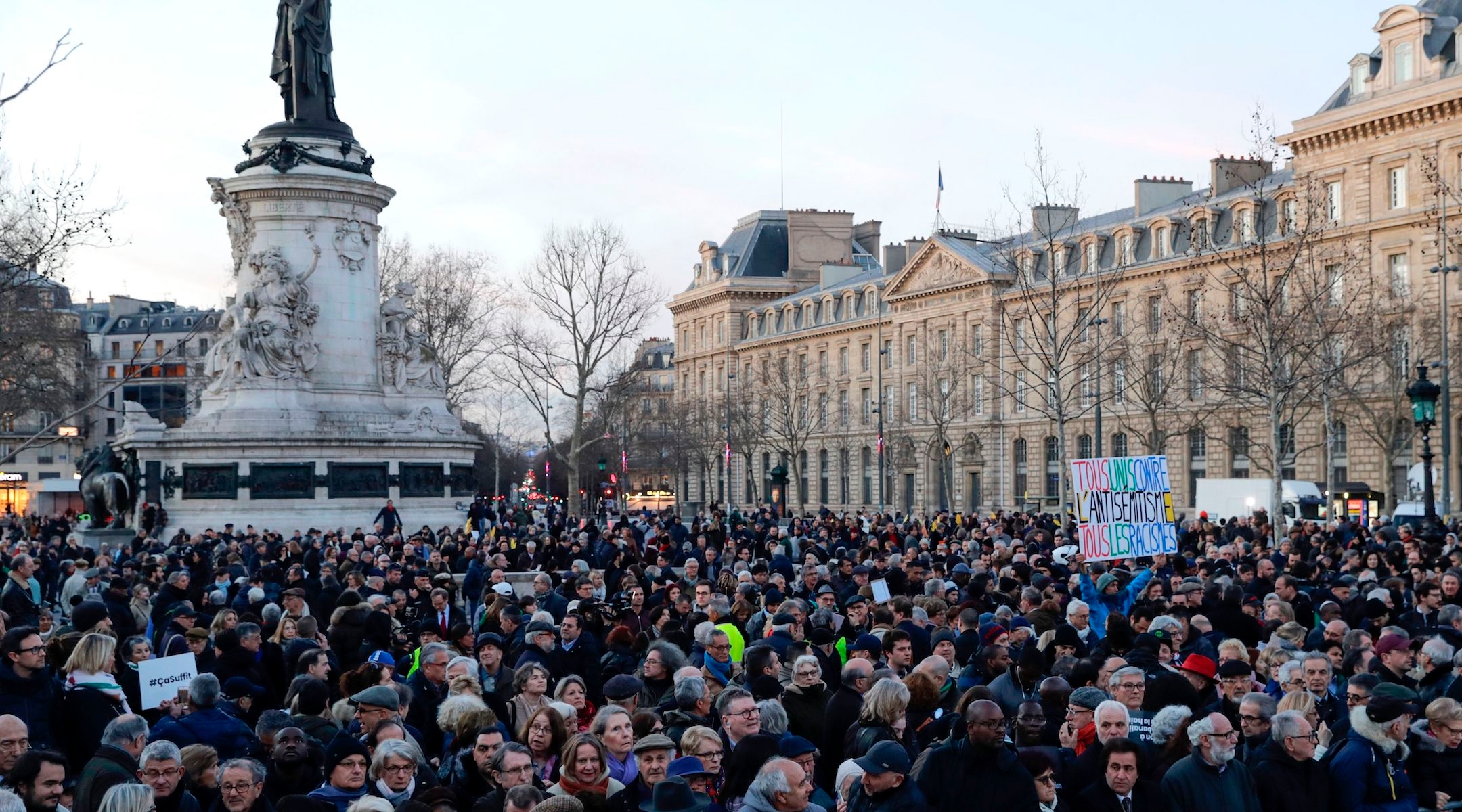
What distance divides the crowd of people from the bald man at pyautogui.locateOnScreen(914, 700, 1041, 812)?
1 cm

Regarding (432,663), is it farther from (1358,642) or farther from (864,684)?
(1358,642)

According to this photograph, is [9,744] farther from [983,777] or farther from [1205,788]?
[1205,788]

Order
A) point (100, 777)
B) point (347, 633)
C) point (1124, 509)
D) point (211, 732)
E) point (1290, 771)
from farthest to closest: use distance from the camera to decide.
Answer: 1. point (1124, 509)
2. point (347, 633)
3. point (211, 732)
4. point (1290, 771)
5. point (100, 777)

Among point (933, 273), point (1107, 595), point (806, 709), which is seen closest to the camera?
point (806, 709)

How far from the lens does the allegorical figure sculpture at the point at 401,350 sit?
38.5m

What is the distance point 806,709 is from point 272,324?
96.0 feet

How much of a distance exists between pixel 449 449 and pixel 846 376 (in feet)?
174

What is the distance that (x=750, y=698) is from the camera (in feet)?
26.7

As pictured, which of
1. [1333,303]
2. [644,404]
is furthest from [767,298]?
[1333,303]

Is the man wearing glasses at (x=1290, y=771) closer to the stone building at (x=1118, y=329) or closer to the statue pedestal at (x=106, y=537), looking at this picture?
the stone building at (x=1118, y=329)

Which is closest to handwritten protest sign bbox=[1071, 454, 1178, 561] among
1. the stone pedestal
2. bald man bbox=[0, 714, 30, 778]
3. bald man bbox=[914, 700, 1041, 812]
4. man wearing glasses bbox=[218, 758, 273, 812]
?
bald man bbox=[914, 700, 1041, 812]

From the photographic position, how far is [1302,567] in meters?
16.5

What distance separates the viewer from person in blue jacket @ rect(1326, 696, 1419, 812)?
767 centimetres

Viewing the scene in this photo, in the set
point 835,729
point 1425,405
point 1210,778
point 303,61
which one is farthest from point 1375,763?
point 303,61
